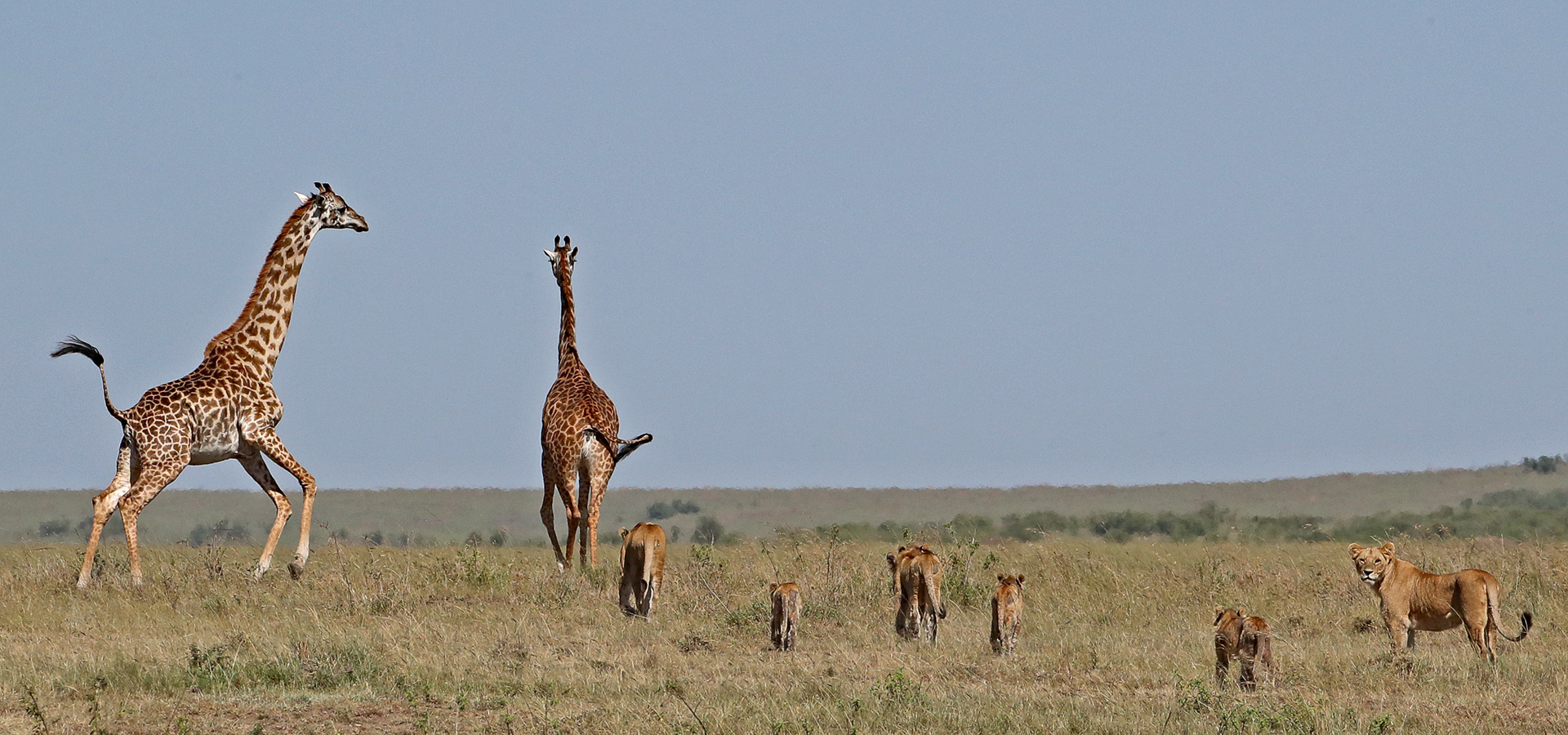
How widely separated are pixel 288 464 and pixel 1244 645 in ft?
31.3

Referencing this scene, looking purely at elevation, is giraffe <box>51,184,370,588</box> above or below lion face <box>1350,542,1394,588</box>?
above

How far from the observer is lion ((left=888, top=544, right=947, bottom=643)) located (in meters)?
10.8

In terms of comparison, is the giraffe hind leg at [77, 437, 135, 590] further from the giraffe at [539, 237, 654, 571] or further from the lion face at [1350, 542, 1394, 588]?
the lion face at [1350, 542, 1394, 588]

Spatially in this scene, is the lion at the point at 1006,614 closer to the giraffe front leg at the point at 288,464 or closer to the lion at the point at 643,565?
the lion at the point at 643,565

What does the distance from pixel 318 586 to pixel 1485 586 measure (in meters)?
9.62

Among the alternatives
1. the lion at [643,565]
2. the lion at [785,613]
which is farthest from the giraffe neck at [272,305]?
the lion at [785,613]

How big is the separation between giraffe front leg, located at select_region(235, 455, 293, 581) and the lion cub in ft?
30.0

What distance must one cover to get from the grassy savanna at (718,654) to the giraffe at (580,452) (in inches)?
22.5

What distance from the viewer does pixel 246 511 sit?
1479 inches

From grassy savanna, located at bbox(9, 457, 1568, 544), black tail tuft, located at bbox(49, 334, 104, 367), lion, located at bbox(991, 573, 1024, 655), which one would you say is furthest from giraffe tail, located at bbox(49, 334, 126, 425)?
grassy savanna, located at bbox(9, 457, 1568, 544)

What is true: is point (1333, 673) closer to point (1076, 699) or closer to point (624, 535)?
point (1076, 699)

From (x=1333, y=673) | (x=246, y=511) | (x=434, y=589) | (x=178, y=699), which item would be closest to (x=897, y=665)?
(x=1333, y=673)

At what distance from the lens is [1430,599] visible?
10.4m

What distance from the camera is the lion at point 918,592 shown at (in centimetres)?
1078
